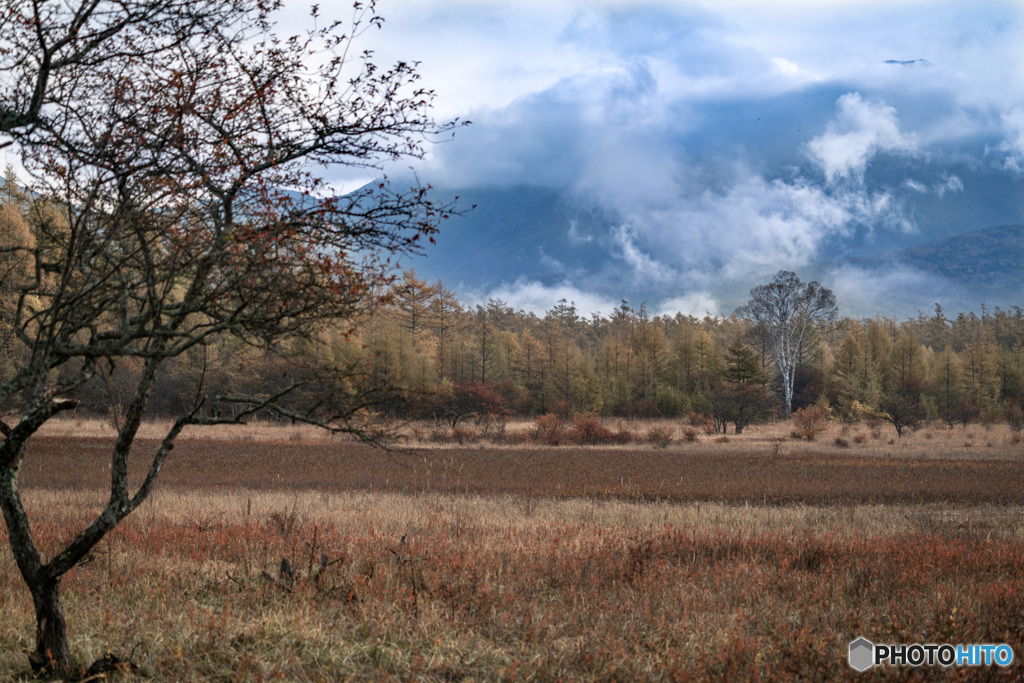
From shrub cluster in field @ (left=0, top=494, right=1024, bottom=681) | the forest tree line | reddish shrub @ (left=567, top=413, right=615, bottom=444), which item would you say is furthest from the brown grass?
the forest tree line

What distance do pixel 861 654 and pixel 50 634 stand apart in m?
6.18

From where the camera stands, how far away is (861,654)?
533 cm

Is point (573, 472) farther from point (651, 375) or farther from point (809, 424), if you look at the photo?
point (651, 375)

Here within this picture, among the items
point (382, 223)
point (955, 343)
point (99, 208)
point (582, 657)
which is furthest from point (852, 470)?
point (955, 343)

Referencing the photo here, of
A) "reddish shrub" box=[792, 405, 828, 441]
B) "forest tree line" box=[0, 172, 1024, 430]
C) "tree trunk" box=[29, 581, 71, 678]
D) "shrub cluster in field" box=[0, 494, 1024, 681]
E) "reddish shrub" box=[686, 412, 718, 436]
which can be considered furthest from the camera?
"forest tree line" box=[0, 172, 1024, 430]

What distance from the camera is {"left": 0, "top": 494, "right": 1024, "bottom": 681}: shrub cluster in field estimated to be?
16.3ft

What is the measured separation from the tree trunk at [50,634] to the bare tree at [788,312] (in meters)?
61.9

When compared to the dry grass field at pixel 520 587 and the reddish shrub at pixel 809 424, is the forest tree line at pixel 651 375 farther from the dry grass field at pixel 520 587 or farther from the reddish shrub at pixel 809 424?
the dry grass field at pixel 520 587

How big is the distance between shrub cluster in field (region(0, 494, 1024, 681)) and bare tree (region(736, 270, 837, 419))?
55.0 metres

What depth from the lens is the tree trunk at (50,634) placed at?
14.4 ft

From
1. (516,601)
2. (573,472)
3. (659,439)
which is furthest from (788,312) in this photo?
(516,601)

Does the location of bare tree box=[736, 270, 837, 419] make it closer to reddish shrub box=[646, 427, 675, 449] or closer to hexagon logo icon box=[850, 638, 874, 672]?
reddish shrub box=[646, 427, 675, 449]

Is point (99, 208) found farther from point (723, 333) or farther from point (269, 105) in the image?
point (723, 333)

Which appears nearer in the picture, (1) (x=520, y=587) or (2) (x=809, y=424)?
(1) (x=520, y=587)
